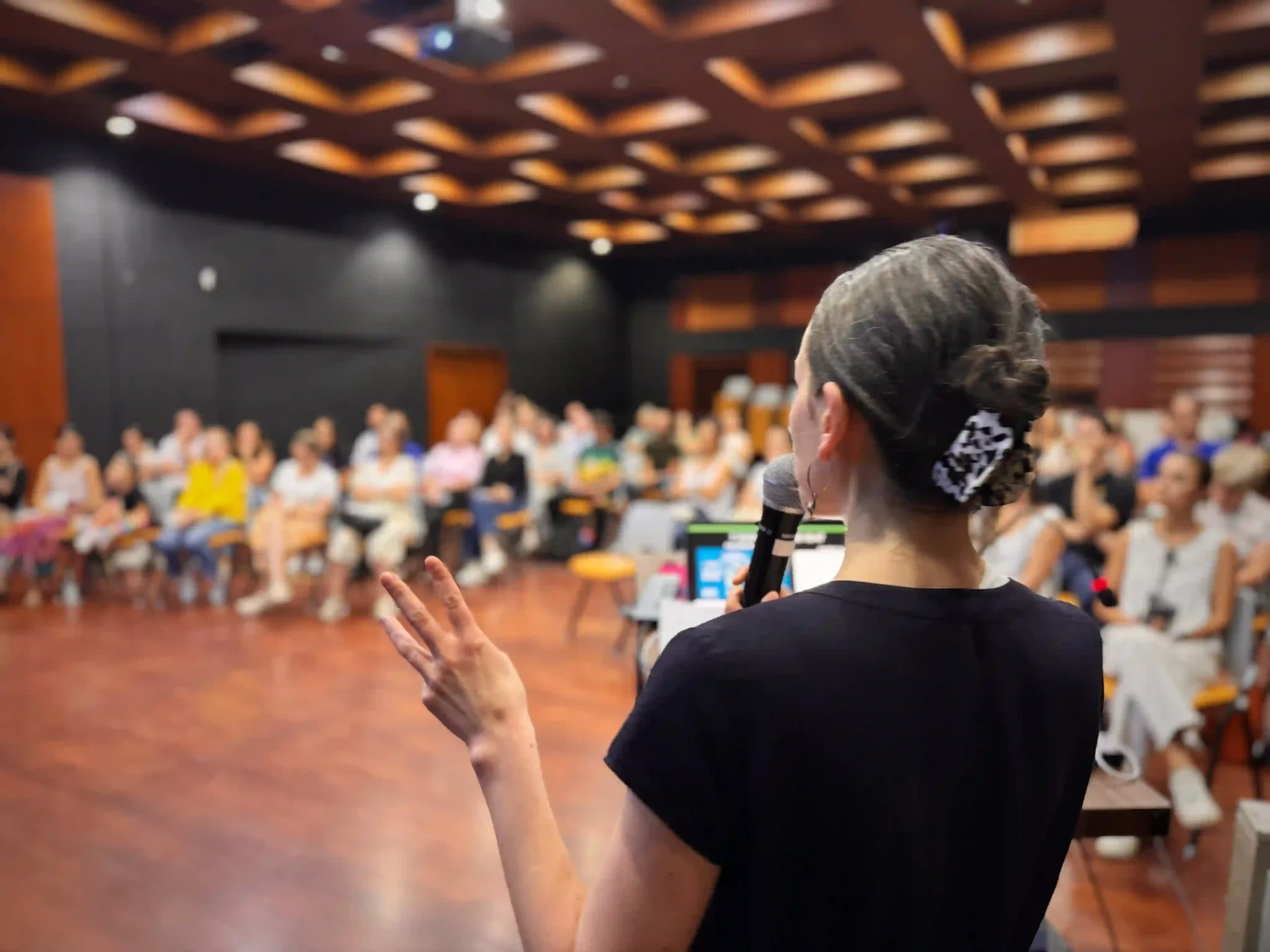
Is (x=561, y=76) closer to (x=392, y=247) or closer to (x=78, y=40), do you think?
(x=78, y=40)

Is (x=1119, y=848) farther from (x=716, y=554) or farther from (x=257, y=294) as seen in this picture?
(x=257, y=294)

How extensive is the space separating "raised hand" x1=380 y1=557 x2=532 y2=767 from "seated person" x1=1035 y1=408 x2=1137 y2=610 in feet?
11.9

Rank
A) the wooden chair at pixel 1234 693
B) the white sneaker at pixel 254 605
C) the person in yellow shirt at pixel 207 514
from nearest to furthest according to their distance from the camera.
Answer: the wooden chair at pixel 1234 693
the white sneaker at pixel 254 605
the person in yellow shirt at pixel 207 514

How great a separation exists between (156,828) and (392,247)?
317 inches

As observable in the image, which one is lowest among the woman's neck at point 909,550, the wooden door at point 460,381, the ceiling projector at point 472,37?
the woman's neck at point 909,550

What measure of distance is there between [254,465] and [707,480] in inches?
133

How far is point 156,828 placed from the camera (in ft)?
9.54

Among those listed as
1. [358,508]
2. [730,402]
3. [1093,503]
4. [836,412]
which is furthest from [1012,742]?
[730,402]

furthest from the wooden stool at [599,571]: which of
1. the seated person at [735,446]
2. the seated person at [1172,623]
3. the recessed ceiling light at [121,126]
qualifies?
the recessed ceiling light at [121,126]

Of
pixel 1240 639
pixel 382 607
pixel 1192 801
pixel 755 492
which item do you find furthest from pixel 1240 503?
pixel 382 607

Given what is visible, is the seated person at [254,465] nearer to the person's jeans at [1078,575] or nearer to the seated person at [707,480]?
the seated person at [707,480]

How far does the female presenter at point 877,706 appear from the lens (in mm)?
629

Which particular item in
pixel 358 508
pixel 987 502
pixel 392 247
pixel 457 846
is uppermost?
pixel 392 247

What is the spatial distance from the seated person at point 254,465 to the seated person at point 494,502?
5.08ft
